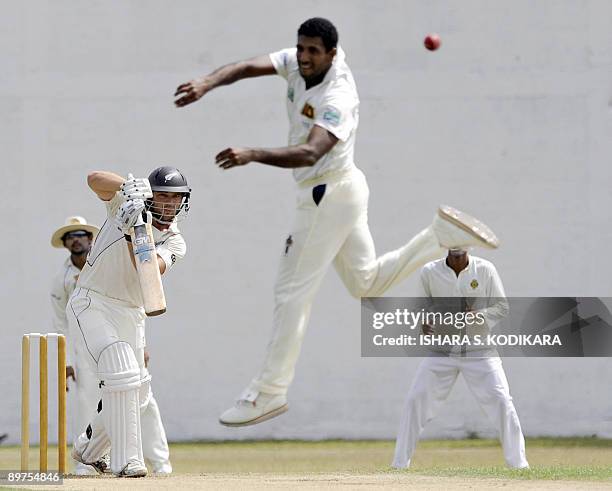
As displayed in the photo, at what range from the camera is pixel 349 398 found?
40.5ft

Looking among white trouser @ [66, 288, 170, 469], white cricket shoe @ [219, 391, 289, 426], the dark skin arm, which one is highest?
the dark skin arm

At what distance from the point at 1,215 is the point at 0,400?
4.97 feet

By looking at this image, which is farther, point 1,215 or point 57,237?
point 1,215

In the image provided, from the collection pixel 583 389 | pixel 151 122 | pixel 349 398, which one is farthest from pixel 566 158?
pixel 151 122

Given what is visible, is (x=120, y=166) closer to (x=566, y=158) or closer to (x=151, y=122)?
(x=151, y=122)

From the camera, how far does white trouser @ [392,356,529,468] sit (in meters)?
9.02

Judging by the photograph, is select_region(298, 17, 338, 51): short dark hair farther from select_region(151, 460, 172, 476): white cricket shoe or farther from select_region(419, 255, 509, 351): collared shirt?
select_region(151, 460, 172, 476): white cricket shoe

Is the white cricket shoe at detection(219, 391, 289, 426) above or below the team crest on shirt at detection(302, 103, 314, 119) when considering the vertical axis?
below

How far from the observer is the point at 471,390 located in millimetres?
9297

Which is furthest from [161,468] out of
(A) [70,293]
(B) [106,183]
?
(B) [106,183]

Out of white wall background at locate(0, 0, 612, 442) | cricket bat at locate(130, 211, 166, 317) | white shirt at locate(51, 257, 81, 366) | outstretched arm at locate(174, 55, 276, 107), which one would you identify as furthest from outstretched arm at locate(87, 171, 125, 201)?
white wall background at locate(0, 0, 612, 442)

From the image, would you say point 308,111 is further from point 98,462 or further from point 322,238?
point 98,462

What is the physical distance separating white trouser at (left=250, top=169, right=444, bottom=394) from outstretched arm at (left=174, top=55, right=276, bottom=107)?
2.03 ft

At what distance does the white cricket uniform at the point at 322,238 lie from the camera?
7.36 meters
